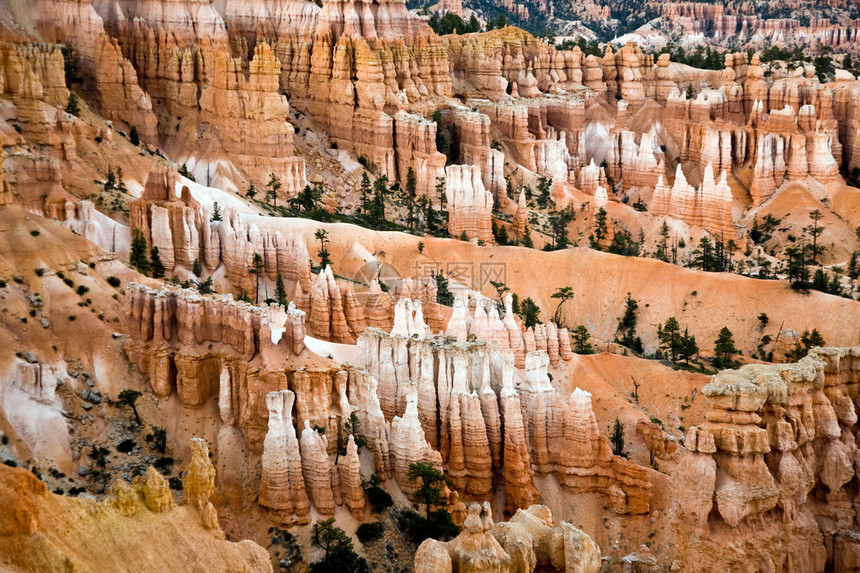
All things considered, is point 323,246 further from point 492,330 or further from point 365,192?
point 492,330

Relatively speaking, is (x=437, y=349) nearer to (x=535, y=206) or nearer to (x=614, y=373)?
(x=614, y=373)

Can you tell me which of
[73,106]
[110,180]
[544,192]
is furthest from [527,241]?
[73,106]

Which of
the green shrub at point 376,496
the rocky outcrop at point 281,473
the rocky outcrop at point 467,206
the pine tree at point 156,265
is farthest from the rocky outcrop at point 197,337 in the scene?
the rocky outcrop at point 467,206

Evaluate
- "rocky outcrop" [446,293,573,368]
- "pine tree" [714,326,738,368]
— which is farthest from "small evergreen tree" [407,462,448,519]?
"pine tree" [714,326,738,368]

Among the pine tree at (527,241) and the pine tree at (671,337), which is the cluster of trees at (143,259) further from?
the pine tree at (527,241)

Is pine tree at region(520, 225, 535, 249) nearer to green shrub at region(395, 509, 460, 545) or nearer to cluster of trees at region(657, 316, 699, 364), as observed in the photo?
cluster of trees at region(657, 316, 699, 364)

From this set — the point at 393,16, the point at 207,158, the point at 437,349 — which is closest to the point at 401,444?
the point at 437,349
